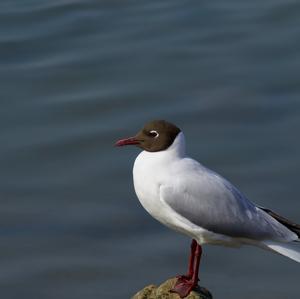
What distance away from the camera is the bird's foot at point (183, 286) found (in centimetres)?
850

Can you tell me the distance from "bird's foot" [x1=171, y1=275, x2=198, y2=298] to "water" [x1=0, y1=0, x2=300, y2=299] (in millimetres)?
1790

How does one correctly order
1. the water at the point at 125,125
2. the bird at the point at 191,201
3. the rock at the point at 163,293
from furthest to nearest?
the water at the point at 125,125 < the bird at the point at 191,201 < the rock at the point at 163,293

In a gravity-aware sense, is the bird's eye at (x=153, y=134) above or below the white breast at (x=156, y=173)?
above

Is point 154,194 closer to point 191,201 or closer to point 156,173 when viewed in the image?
point 156,173

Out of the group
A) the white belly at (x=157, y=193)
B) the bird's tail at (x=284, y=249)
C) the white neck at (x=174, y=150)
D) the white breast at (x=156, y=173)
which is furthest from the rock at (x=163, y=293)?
the white neck at (x=174, y=150)

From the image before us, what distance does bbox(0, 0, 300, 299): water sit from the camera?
35.6 ft

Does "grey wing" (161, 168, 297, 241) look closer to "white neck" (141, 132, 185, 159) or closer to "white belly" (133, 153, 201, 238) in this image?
"white belly" (133, 153, 201, 238)

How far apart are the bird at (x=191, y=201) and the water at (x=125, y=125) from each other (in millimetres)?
1626

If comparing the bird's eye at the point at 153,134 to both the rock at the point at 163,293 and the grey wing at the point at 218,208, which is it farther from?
the rock at the point at 163,293

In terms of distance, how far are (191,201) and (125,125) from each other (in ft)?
13.8

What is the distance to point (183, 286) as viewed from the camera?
28.2 feet

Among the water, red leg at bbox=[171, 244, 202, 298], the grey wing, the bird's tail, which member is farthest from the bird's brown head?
the water

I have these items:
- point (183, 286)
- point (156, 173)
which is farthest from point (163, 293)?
point (156, 173)

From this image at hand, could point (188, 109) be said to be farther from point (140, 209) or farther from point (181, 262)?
point (181, 262)
